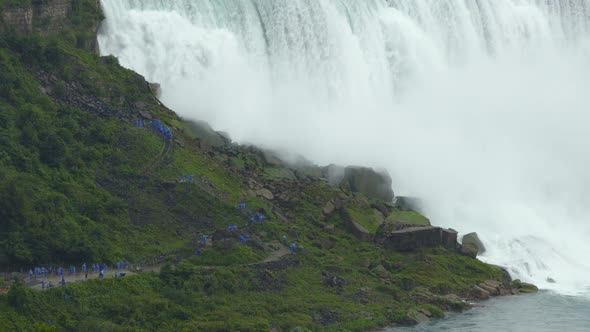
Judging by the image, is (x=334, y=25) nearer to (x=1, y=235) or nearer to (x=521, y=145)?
(x=521, y=145)

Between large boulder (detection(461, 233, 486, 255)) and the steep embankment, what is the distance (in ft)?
8.75

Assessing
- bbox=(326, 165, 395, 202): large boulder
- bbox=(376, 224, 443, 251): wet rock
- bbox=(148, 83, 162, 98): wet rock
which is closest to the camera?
bbox=(376, 224, 443, 251): wet rock

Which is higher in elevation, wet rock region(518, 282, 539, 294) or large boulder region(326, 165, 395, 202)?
large boulder region(326, 165, 395, 202)

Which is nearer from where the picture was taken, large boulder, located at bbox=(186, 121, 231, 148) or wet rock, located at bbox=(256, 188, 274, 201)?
wet rock, located at bbox=(256, 188, 274, 201)

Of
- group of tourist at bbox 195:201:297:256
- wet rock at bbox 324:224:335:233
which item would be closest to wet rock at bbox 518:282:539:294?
wet rock at bbox 324:224:335:233

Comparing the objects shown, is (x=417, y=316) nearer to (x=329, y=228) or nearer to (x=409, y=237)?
(x=409, y=237)

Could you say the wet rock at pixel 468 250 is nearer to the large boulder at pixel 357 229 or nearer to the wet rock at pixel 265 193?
the large boulder at pixel 357 229

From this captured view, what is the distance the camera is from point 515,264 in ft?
216

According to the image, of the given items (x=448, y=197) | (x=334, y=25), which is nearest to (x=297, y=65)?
(x=334, y=25)

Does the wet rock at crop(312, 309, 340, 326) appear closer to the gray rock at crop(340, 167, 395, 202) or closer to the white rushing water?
the gray rock at crop(340, 167, 395, 202)

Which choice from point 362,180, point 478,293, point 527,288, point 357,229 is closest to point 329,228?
point 357,229

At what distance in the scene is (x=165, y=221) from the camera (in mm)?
55906

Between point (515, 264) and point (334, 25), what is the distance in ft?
68.0

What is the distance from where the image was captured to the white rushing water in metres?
68.6
